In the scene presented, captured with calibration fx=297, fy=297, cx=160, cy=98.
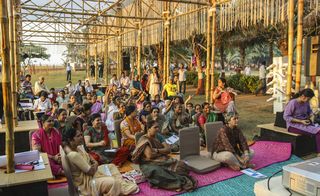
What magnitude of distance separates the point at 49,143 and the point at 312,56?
14.2 feet

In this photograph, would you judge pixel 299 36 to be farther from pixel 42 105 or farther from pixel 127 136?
pixel 42 105

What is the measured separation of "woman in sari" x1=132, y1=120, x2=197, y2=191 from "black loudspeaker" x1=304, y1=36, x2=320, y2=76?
246cm

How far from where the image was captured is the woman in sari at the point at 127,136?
5.25 metres

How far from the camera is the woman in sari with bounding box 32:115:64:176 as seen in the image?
14.6 ft

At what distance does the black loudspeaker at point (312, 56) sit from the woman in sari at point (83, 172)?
132 inches

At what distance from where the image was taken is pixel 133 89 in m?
10.8

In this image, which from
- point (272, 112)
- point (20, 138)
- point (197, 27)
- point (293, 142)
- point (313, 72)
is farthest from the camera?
point (197, 27)

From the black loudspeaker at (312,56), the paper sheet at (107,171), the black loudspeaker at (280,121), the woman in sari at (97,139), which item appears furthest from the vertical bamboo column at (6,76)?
the black loudspeaker at (280,121)

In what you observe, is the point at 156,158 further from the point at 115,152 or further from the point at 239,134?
the point at 239,134

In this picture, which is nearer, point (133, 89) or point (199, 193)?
point (199, 193)

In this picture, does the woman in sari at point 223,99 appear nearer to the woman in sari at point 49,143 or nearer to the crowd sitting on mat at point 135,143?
the crowd sitting on mat at point 135,143

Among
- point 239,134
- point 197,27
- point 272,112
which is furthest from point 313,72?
point 197,27

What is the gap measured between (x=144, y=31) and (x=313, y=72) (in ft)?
37.0

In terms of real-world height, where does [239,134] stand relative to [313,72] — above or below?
below
